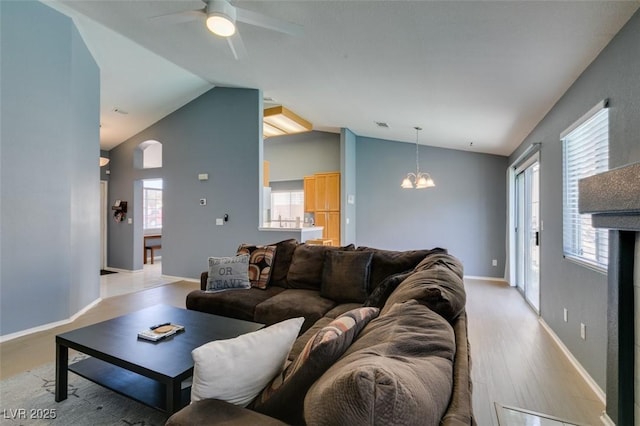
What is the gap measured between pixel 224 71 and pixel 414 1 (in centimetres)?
322

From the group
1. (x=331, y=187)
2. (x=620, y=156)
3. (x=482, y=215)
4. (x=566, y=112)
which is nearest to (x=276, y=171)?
(x=331, y=187)

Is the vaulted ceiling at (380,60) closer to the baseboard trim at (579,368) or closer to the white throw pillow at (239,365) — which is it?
the white throw pillow at (239,365)

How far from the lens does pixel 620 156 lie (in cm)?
186

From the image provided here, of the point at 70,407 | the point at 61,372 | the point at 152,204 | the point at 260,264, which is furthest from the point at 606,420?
the point at 152,204

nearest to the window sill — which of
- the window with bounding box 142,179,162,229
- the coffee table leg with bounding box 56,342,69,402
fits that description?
the coffee table leg with bounding box 56,342,69,402

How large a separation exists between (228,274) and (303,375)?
2.37 metres

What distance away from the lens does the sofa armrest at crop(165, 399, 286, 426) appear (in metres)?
0.96

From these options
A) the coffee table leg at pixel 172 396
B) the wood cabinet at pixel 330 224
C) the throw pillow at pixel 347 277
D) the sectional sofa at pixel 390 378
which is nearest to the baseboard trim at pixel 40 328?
the coffee table leg at pixel 172 396

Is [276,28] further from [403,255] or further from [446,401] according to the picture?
[446,401]

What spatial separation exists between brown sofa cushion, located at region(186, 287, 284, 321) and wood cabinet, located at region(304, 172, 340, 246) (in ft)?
11.6

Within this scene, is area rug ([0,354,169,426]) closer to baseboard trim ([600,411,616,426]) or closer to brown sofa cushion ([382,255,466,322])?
brown sofa cushion ([382,255,466,322])

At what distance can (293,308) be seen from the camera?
102 inches

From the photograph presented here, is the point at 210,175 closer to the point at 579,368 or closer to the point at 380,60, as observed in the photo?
the point at 380,60

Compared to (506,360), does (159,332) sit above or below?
above
